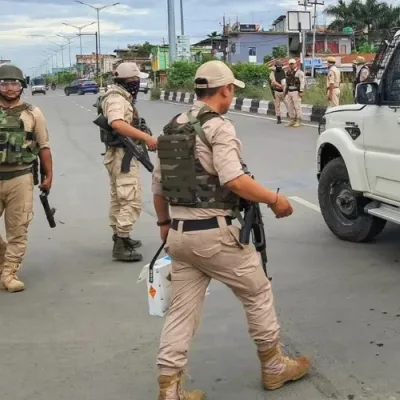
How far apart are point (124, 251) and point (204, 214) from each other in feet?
9.83

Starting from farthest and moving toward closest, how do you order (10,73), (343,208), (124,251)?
(343,208)
(124,251)
(10,73)

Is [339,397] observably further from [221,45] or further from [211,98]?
[221,45]

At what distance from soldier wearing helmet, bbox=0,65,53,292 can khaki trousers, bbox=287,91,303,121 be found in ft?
41.7

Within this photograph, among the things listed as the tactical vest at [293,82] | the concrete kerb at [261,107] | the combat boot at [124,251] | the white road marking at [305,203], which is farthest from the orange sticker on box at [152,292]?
the tactical vest at [293,82]

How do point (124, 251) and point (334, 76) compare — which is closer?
point (124, 251)

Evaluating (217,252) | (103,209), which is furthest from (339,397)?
(103,209)

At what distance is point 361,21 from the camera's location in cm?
7894

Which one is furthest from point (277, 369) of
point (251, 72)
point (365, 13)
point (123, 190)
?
point (365, 13)

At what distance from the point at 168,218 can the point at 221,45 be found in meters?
85.0

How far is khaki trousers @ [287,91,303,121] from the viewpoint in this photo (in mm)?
17469

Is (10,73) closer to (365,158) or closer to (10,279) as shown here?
(10,279)

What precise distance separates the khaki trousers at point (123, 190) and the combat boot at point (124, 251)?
6 centimetres

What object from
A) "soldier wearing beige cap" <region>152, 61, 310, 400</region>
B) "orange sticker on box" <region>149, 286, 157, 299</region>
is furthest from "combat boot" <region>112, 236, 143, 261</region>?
"soldier wearing beige cap" <region>152, 61, 310, 400</region>

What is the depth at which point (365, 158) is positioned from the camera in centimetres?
593
